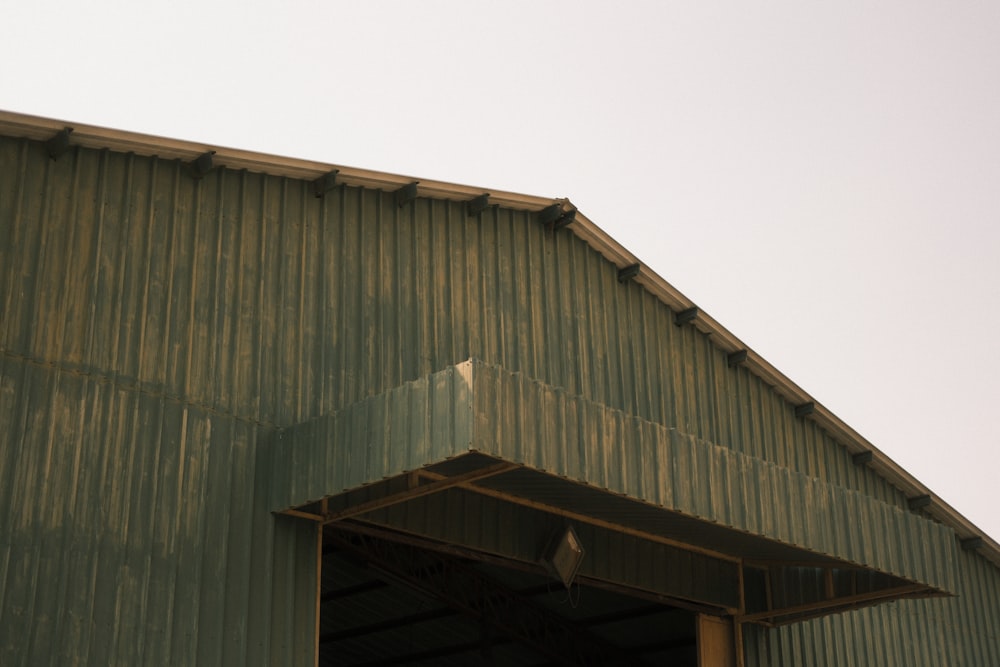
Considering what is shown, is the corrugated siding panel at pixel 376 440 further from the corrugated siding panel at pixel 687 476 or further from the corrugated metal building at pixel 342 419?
the corrugated siding panel at pixel 687 476

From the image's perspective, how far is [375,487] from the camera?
1766 cm

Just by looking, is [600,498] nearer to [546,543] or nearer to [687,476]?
[687,476]

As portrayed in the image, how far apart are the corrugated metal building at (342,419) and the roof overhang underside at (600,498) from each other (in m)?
0.05

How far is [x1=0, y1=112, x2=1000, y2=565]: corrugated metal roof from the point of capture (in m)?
17.2

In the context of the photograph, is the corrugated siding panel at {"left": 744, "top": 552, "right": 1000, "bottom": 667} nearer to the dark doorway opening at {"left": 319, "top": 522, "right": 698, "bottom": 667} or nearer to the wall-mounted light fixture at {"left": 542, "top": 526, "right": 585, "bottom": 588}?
the dark doorway opening at {"left": 319, "top": 522, "right": 698, "bottom": 667}

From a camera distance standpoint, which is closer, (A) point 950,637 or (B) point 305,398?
(B) point 305,398

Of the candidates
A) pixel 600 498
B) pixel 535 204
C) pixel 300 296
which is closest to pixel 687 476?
pixel 600 498

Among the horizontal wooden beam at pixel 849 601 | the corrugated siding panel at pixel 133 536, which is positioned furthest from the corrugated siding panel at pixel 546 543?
the corrugated siding panel at pixel 133 536

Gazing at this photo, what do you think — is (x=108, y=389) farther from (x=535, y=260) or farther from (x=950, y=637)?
(x=950, y=637)

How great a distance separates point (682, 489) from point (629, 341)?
5636 mm

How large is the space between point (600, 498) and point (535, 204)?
6.31m

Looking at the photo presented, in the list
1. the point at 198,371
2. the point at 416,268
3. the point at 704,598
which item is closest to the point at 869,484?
the point at 704,598

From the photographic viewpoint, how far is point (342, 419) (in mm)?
16969

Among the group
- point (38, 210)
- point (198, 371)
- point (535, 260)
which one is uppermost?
point (535, 260)
